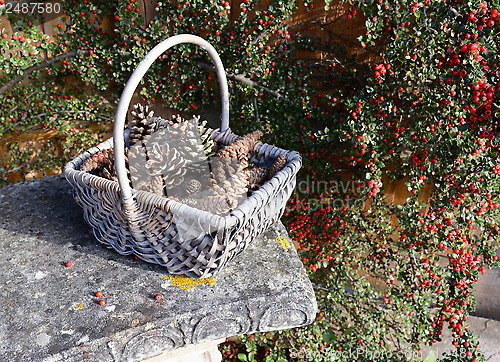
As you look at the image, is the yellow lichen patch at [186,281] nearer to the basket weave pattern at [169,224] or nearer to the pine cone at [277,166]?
the basket weave pattern at [169,224]

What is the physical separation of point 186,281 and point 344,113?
1309 mm

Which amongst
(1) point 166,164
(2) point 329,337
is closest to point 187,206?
(1) point 166,164

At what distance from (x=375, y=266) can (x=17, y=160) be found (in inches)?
94.3

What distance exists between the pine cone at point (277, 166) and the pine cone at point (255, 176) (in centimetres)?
2

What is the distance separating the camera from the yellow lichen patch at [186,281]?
0.97 m

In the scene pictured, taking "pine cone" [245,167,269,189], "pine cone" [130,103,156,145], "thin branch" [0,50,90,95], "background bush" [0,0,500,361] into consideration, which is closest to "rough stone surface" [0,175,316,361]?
"pine cone" [245,167,269,189]

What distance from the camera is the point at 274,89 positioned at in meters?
1.98

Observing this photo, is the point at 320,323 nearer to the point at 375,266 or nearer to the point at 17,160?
the point at 375,266

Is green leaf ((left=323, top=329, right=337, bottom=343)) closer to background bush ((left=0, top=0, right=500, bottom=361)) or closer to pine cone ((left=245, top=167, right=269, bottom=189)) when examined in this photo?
background bush ((left=0, top=0, right=500, bottom=361))

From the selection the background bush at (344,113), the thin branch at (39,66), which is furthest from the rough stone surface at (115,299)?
the thin branch at (39,66)

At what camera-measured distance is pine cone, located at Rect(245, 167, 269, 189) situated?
112cm

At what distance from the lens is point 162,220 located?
2.93 ft

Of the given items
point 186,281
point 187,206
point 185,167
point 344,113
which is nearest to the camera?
point 187,206

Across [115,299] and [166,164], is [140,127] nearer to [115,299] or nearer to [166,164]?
[166,164]
